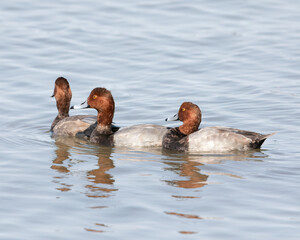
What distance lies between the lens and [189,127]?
422 inches

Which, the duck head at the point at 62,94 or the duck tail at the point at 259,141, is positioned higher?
the duck head at the point at 62,94

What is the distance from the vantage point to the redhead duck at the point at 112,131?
10.7m

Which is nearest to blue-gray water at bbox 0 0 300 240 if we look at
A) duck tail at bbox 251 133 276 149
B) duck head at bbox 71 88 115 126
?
duck tail at bbox 251 133 276 149

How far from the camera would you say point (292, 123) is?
12.0 m

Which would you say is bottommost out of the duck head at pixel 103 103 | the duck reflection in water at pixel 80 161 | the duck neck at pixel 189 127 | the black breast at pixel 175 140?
the duck reflection in water at pixel 80 161

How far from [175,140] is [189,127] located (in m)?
0.34

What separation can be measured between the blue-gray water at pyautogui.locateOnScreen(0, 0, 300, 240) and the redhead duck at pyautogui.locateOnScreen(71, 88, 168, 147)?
0.26 metres

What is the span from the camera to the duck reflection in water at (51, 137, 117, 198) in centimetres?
834

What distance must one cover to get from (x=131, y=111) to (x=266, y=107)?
2509mm

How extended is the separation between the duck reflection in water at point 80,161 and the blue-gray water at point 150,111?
0.03 m

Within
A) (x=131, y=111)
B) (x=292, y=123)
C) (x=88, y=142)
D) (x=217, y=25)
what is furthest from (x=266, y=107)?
(x=217, y=25)

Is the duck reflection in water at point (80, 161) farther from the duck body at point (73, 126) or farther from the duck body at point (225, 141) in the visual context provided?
the duck body at point (225, 141)

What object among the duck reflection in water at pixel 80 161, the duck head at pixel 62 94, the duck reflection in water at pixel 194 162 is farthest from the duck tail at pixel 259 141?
the duck head at pixel 62 94

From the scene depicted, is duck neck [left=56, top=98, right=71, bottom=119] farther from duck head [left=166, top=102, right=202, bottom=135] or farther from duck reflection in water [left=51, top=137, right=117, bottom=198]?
duck head [left=166, top=102, right=202, bottom=135]
